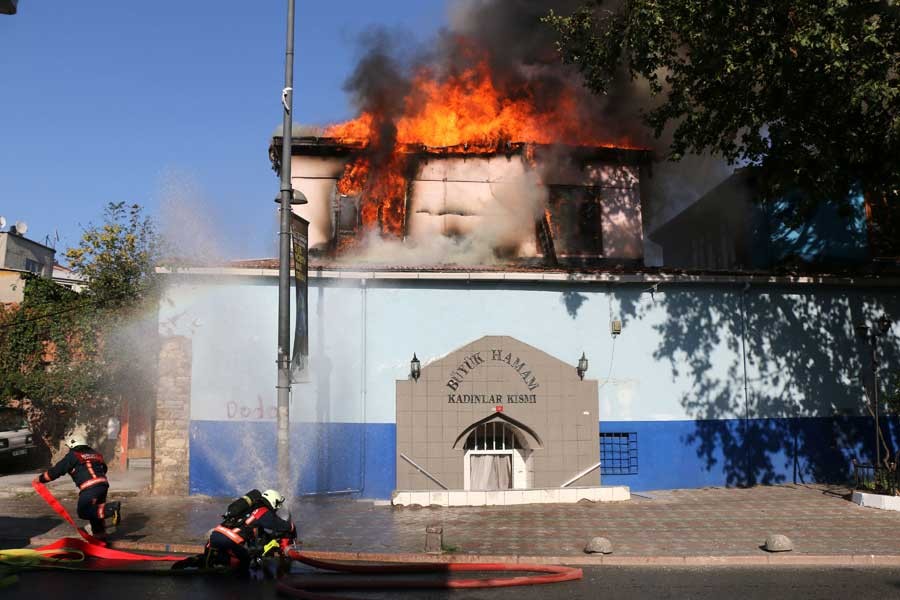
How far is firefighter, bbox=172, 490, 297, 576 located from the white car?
12465mm

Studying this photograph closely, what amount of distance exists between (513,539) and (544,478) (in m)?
4.40

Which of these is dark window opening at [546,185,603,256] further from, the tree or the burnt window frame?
the tree

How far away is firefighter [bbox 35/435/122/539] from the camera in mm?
10117

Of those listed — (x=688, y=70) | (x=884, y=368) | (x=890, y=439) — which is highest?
(x=688, y=70)

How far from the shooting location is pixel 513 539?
Answer: 1054cm

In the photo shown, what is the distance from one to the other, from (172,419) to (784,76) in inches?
532

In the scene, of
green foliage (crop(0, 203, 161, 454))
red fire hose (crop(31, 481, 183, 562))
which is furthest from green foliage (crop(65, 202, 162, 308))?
red fire hose (crop(31, 481, 183, 562))

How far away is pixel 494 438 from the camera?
1516cm

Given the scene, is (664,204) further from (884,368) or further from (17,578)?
(17,578)

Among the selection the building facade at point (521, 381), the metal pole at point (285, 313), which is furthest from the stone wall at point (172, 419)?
the metal pole at point (285, 313)

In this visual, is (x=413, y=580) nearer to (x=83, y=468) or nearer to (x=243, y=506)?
(x=243, y=506)

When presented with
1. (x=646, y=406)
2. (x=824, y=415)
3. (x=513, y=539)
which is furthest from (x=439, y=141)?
(x=513, y=539)

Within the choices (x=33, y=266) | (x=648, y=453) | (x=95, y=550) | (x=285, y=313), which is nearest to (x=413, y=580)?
(x=95, y=550)

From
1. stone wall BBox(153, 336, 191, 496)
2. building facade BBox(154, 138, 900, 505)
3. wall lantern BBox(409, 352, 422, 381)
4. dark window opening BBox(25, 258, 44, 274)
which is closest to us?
stone wall BBox(153, 336, 191, 496)
